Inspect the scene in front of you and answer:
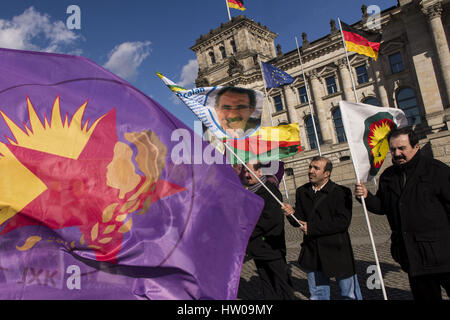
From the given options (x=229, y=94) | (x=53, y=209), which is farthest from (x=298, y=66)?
(x=53, y=209)

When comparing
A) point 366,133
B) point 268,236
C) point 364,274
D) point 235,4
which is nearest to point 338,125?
point 235,4

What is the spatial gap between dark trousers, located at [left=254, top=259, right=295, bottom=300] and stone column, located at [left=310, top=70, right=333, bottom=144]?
101ft

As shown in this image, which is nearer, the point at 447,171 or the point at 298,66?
the point at 447,171

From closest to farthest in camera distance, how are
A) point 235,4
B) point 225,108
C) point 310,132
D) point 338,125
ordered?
point 225,108 < point 235,4 < point 338,125 < point 310,132

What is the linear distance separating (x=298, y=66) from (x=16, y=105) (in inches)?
1404

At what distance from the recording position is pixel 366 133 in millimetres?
4258

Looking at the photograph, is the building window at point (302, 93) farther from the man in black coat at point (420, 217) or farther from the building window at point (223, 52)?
the man in black coat at point (420, 217)

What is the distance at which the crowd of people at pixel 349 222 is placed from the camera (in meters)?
3.00

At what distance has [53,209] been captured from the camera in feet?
10.4

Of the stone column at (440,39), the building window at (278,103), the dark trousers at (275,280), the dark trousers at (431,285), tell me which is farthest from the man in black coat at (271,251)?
the building window at (278,103)

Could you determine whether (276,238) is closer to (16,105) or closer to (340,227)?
(340,227)

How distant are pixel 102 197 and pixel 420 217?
2974 millimetres

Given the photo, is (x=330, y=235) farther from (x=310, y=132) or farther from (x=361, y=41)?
(x=310, y=132)
